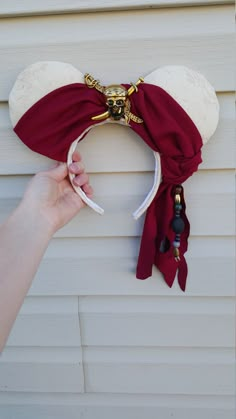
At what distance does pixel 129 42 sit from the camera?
2.73 ft

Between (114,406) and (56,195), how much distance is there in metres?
0.71

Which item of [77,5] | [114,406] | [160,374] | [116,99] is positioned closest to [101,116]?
[116,99]

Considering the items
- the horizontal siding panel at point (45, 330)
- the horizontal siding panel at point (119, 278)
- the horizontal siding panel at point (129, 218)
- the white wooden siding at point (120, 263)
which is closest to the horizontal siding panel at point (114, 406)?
the white wooden siding at point (120, 263)

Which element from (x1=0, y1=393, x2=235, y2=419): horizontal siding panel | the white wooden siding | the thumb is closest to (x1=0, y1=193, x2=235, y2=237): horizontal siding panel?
the white wooden siding

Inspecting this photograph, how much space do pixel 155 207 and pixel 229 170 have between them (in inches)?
8.4

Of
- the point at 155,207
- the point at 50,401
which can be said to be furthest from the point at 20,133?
the point at 50,401

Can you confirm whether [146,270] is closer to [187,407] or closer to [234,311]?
[234,311]

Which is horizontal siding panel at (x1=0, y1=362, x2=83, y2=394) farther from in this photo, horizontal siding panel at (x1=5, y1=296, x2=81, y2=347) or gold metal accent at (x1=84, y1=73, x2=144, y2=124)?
gold metal accent at (x1=84, y1=73, x2=144, y2=124)

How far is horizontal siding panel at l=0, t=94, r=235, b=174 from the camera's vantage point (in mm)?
883

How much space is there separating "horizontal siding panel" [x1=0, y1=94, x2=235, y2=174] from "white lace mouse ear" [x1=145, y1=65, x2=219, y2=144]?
7 centimetres

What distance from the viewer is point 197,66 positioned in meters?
0.84

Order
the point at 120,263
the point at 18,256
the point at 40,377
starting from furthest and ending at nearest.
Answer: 1. the point at 40,377
2. the point at 120,263
3. the point at 18,256

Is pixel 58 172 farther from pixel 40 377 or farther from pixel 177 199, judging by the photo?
pixel 40 377

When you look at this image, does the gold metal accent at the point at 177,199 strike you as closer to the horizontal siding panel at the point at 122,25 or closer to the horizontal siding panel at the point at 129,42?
the horizontal siding panel at the point at 129,42
